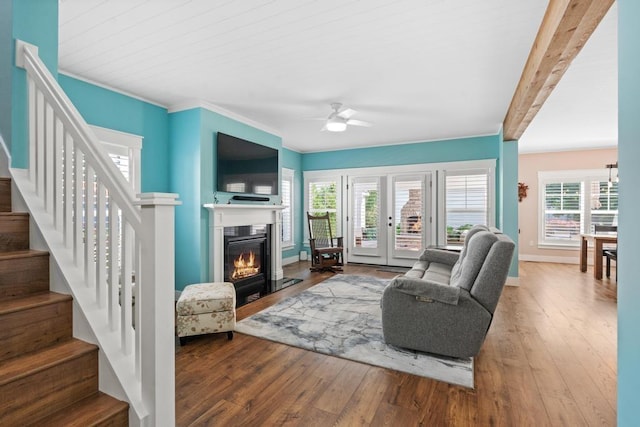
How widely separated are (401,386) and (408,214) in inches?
176

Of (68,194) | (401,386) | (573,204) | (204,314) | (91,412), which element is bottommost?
(401,386)

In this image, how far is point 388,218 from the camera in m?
6.46

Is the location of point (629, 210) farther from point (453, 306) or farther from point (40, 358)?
point (40, 358)

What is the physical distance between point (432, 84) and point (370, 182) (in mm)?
3306

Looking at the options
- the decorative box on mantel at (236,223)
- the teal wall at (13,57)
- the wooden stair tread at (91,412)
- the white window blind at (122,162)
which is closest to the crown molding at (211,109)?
the white window blind at (122,162)

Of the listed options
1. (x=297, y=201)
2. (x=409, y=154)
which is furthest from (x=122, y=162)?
(x=409, y=154)

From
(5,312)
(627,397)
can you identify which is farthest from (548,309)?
(5,312)

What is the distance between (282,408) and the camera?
188 cm

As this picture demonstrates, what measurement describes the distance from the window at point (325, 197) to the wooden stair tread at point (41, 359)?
574 cm

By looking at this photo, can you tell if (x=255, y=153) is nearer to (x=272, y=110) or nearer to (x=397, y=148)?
(x=272, y=110)

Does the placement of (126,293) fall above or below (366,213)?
below

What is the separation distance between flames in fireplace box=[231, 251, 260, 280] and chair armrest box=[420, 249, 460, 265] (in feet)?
8.30

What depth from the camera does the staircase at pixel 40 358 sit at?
1.12 m

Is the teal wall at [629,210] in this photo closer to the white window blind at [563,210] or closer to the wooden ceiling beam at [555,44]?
the wooden ceiling beam at [555,44]
